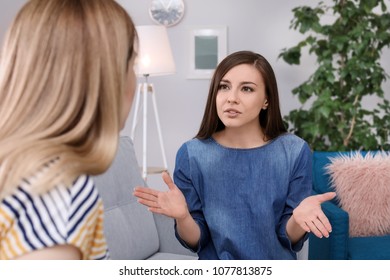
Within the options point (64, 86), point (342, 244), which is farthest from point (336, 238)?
point (64, 86)

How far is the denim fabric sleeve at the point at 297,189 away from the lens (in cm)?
112

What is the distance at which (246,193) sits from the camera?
3.73ft

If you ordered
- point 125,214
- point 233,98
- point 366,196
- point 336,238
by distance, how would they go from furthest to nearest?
point 366,196 → point 336,238 → point 125,214 → point 233,98

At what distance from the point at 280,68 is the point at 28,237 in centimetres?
311

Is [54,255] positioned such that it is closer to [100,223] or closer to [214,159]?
[100,223]

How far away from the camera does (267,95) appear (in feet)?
3.80

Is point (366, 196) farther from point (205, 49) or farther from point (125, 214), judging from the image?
point (205, 49)

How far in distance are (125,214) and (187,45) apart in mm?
2176

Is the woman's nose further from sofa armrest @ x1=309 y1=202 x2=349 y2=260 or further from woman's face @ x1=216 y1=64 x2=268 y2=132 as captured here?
sofa armrest @ x1=309 y1=202 x2=349 y2=260

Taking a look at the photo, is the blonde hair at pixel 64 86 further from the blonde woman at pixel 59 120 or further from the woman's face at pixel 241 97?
the woman's face at pixel 241 97

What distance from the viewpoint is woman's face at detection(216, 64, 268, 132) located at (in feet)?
3.60

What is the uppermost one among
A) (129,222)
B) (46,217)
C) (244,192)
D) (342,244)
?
(46,217)

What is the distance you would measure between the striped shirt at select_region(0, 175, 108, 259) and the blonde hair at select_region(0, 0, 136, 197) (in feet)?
0.04
